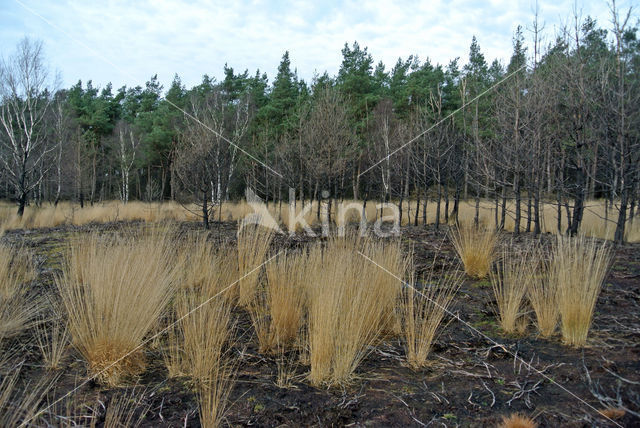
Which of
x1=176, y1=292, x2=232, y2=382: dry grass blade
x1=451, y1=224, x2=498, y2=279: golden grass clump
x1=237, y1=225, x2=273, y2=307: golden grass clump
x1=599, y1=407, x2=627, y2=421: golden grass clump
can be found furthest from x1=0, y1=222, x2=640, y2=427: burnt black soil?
x1=451, y1=224, x2=498, y2=279: golden grass clump

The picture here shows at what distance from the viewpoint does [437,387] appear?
8.41 ft

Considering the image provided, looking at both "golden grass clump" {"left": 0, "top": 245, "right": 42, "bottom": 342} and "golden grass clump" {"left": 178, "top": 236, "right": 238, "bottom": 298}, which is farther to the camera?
"golden grass clump" {"left": 178, "top": 236, "right": 238, "bottom": 298}

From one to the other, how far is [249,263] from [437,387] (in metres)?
2.82

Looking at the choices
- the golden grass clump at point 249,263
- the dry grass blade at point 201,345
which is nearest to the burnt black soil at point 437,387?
the dry grass blade at point 201,345

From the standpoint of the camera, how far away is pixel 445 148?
1191 centimetres

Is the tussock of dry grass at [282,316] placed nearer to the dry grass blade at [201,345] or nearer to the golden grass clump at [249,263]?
the dry grass blade at [201,345]

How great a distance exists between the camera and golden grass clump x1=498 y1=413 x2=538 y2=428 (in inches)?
79.0

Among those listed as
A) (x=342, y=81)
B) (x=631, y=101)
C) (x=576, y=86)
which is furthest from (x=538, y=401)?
(x=342, y=81)

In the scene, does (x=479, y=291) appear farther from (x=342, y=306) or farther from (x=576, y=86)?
(x=576, y=86)

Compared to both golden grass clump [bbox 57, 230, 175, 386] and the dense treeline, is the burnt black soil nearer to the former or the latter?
golden grass clump [bbox 57, 230, 175, 386]

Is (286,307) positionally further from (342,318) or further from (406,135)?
(406,135)

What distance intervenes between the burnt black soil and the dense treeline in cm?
615

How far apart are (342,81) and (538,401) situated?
3250cm

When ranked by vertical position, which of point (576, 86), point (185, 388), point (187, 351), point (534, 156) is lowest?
point (185, 388)
